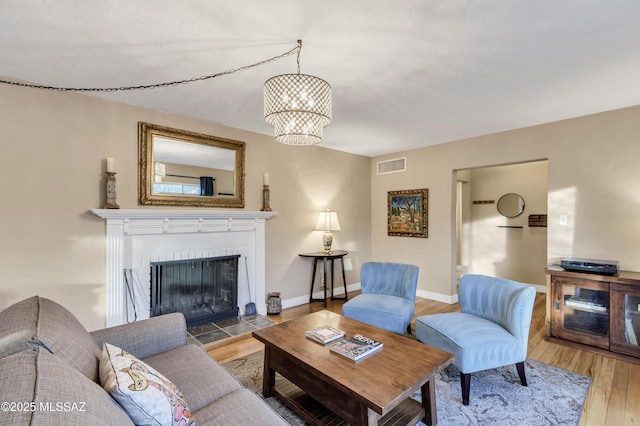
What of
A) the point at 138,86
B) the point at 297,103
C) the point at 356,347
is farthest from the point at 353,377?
the point at 138,86

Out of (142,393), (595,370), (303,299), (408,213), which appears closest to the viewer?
(142,393)

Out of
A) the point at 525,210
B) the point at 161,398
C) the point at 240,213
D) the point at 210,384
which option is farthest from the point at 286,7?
the point at 525,210

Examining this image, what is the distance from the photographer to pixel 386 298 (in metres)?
3.09

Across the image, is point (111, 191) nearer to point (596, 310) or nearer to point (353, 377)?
point (353, 377)

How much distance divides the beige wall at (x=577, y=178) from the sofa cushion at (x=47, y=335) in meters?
4.23

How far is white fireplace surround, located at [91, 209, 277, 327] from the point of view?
2.84 meters

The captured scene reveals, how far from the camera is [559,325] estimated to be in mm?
3033

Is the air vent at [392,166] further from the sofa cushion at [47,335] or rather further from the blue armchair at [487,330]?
the sofa cushion at [47,335]

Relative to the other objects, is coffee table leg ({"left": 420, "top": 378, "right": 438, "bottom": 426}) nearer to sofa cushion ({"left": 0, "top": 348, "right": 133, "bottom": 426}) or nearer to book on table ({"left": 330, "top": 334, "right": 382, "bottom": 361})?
book on table ({"left": 330, "top": 334, "right": 382, "bottom": 361})

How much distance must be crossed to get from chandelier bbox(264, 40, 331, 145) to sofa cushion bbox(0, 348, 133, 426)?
4.85ft

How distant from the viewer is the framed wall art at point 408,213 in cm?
467

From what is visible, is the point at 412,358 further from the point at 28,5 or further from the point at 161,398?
the point at 28,5

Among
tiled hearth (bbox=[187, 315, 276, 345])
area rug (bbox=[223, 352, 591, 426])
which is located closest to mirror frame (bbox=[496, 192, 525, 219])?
area rug (bbox=[223, 352, 591, 426])

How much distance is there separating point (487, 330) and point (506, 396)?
0.45 meters
